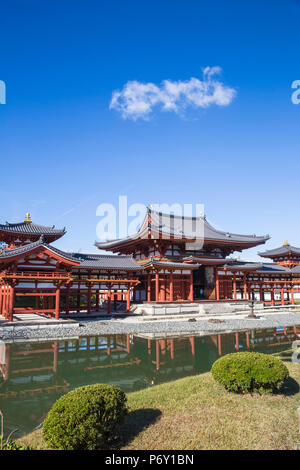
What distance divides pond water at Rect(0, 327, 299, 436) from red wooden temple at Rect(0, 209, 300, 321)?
21.7 feet

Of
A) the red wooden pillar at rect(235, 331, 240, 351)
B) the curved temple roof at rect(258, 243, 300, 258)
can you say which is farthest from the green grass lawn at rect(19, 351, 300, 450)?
the curved temple roof at rect(258, 243, 300, 258)

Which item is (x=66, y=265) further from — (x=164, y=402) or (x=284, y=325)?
(x=284, y=325)

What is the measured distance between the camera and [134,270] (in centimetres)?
3066

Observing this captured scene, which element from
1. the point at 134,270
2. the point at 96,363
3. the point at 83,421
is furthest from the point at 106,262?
the point at 83,421

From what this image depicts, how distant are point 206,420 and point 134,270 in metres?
24.1

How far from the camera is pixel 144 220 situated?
4044 cm

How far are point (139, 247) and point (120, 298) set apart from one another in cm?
729

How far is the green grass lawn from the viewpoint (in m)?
5.79

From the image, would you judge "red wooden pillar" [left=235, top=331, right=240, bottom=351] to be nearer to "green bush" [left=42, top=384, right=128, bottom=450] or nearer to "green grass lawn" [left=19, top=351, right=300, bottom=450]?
"green grass lawn" [left=19, top=351, right=300, bottom=450]

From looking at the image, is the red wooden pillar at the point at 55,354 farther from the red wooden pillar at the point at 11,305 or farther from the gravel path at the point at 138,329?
the red wooden pillar at the point at 11,305

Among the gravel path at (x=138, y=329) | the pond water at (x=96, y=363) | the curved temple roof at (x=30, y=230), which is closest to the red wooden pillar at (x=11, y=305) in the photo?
the gravel path at (x=138, y=329)

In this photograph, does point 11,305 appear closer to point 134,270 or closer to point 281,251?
point 134,270

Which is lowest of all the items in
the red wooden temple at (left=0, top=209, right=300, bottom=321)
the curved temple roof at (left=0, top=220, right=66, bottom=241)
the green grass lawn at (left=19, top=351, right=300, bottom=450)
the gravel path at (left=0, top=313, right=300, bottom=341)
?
the gravel path at (left=0, top=313, right=300, bottom=341)
